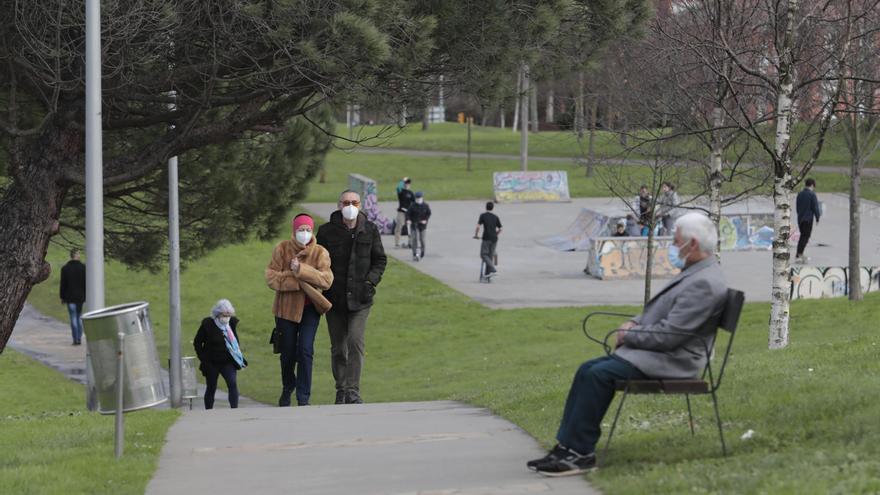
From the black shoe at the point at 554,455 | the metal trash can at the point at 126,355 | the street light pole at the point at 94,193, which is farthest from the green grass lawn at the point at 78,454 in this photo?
the black shoe at the point at 554,455

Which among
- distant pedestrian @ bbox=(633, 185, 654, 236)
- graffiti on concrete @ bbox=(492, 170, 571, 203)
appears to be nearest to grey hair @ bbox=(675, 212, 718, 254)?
distant pedestrian @ bbox=(633, 185, 654, 236)

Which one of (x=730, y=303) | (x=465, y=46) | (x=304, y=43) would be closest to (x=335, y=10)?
(x=304, y=43)

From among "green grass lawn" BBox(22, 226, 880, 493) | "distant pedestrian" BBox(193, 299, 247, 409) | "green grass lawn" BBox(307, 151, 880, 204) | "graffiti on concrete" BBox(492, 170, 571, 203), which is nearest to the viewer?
"green grass lawn" BBox(22, 226, 880, 493)

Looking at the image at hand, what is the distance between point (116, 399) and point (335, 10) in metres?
5.22

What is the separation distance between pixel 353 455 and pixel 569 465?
66.3 inches

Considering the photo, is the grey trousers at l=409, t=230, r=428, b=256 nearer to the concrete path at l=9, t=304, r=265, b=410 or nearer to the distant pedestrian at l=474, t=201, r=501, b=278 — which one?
the distant pedestrian at l=474, t=201, r=501, b=278

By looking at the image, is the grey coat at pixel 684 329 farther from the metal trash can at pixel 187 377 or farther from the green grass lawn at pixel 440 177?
the green grass lawn at pixel 440 177

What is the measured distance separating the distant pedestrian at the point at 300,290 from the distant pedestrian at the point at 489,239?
17764 mm

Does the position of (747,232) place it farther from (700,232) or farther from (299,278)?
(700,232)

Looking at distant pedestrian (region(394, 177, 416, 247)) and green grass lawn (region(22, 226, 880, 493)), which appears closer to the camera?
green grass lawn (region(22, 226, 880, 493))

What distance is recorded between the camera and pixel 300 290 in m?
12.8

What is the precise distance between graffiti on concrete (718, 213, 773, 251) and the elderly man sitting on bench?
99.1ft

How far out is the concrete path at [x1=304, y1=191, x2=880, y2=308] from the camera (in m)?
29.9

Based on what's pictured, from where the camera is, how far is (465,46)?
1359 cm
